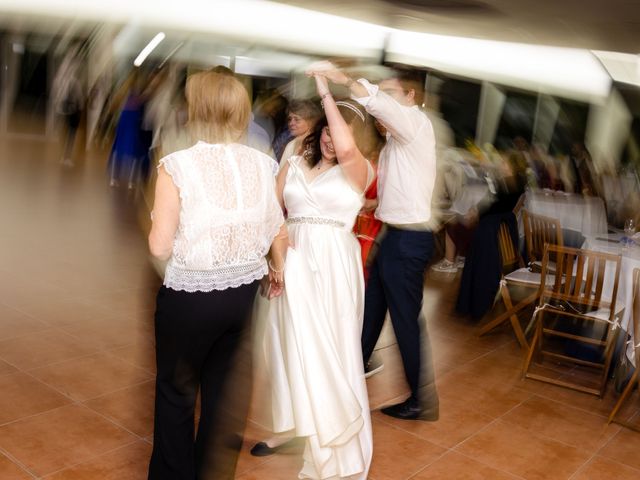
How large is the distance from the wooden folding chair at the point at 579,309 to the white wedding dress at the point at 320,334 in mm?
1656

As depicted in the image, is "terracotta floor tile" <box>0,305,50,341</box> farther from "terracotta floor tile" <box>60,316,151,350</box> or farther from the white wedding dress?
the white wedding dress

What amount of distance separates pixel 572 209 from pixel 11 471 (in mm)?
5085

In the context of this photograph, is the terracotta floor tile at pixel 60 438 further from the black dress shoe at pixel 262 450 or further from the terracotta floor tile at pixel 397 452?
the terracotta floor tile at pixel 397 452

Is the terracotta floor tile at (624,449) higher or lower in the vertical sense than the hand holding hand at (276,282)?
lower

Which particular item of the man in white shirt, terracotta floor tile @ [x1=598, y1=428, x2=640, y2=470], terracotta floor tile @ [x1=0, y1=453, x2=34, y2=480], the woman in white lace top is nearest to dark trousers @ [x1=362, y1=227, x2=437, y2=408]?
the man in white shirt

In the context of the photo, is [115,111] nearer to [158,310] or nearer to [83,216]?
[83,216]

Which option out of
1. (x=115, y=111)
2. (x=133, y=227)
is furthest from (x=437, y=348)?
(x=115, y=111)

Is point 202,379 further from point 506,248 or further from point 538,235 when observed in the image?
point 538,235

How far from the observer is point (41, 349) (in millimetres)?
3543

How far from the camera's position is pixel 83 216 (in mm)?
7238

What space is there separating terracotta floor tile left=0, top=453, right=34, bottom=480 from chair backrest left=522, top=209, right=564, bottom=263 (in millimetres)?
3427

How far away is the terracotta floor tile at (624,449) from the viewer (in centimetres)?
298

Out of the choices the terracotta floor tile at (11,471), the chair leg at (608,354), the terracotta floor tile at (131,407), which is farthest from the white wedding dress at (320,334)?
the chair leg at (608,354)

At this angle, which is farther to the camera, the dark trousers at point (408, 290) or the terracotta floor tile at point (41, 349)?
the terracotta floor tile at point (41, 349)
